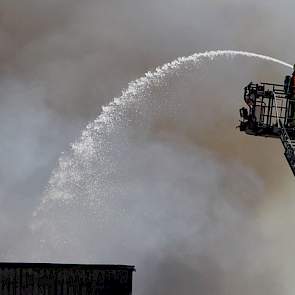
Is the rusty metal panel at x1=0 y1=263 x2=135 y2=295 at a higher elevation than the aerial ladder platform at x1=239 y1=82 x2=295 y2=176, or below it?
below

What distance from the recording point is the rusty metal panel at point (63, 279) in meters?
33.1

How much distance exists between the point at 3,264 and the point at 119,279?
4740mm

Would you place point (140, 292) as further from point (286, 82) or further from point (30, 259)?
point (286, 82)

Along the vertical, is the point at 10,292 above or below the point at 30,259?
below

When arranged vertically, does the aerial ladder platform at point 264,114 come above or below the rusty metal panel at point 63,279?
above

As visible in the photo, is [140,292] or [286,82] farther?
[140,292]

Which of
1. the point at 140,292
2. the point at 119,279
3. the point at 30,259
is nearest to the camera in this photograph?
the point at 119,279

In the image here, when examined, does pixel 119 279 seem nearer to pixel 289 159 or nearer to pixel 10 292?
pixel 10 292

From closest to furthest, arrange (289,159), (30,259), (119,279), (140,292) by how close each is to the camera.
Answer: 1. (289,159)
2. (119,279)
3. (30,259)
4. (140,292)

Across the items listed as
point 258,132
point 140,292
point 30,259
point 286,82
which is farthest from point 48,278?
point 140,292

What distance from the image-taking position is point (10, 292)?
108 ft

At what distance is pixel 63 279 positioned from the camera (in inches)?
1340

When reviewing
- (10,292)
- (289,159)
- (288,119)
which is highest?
(288,119)

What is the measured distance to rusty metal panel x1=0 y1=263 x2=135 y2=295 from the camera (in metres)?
33.1
